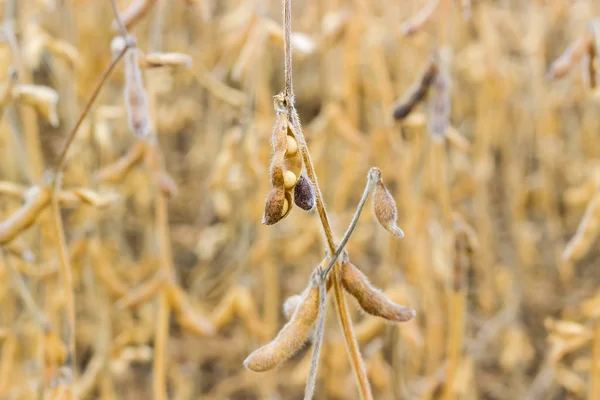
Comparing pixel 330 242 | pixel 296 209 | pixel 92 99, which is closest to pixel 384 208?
pixel 330 242

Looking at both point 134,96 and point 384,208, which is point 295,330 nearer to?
point 384,208

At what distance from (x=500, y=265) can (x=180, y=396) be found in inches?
36.7

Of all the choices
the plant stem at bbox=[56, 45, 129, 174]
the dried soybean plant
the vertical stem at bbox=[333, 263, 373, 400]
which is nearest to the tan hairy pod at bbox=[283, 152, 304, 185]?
the dried soybean plant

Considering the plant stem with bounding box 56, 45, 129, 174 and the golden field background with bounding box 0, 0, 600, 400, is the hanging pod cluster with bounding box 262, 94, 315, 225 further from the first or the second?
the golden field background with bounding box 0, 0, 600, 400

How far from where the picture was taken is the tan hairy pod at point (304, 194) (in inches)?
19.9

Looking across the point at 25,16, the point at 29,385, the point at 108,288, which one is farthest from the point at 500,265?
the point at 25,16

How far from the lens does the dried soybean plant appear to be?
1.64 feet

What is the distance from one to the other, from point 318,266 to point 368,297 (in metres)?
0.06

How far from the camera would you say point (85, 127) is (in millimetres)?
1196

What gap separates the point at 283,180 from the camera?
499mm

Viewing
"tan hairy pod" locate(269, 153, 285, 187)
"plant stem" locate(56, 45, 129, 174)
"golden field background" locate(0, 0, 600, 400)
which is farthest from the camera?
"golden field background" locate(0, 0, 600, 400)

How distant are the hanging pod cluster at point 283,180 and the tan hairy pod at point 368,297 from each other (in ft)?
0.32

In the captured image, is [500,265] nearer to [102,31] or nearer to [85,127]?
[85,127]

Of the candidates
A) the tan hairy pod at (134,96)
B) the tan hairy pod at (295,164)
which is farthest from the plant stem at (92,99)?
the tan hairy pod at (295,164)
